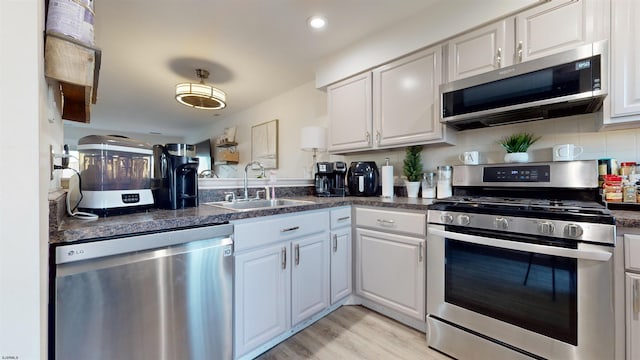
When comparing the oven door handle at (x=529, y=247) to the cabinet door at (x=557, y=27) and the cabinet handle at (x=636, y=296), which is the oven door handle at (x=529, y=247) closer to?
the cabinet handle at (x=636, y=296)

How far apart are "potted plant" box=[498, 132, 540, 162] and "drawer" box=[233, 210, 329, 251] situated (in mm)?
1328

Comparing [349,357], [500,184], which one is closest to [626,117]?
[500,184]

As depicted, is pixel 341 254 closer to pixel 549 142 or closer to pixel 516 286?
pixel 516 286

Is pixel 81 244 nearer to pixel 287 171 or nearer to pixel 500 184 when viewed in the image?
pixel 500 184

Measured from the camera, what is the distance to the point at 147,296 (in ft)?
3.33

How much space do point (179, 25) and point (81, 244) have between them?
1944mm

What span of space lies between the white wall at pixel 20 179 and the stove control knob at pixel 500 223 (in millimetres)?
1747

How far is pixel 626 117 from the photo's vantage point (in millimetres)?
1259

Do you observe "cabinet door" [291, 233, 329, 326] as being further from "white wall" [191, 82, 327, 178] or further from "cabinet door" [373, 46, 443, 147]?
"white wall" [191, 82, 327, 178]

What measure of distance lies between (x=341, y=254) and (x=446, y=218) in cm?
83

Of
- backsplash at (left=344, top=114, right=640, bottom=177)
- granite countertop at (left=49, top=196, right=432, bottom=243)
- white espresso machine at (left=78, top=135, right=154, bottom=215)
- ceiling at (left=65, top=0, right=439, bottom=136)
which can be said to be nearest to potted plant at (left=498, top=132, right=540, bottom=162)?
backsplash at (left=344, top=114, right=640, bottom=177)

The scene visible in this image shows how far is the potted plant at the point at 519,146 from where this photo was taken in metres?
1.67

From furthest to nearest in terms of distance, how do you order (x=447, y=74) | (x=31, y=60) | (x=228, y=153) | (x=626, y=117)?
(x=228, y=153)
(x=447, y=74)
(x=626, y=117)
(x=31, y=60)

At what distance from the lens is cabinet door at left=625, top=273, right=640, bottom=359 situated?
102 cm
